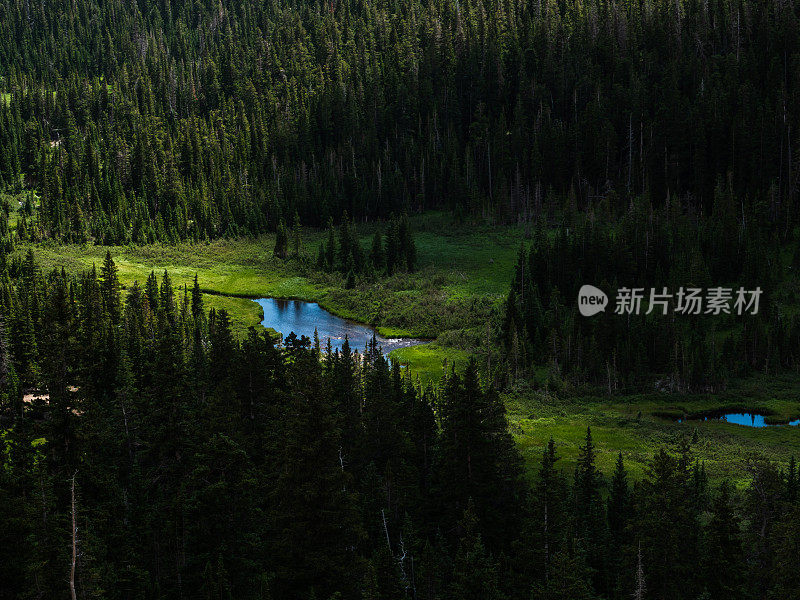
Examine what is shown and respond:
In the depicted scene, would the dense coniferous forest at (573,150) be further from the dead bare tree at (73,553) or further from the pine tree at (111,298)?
the dead bare tree at (73,553)

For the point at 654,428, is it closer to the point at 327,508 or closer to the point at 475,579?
the point at 475,579

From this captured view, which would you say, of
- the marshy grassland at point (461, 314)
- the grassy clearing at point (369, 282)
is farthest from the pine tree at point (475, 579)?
the grassy clearing at point (369, 282)

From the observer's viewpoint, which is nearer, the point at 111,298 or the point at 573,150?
the point at 111,298

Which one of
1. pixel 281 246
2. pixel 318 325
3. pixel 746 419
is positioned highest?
pixel 281 246

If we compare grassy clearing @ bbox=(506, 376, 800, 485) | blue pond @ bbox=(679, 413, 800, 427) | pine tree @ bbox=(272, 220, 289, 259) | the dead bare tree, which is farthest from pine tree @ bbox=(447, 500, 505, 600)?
pine tree @ bbox=(272, 220, 289, 259)

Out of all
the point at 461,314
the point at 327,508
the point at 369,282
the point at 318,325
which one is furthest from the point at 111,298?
the point at 327,508

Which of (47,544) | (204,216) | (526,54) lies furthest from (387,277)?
(47,544)
